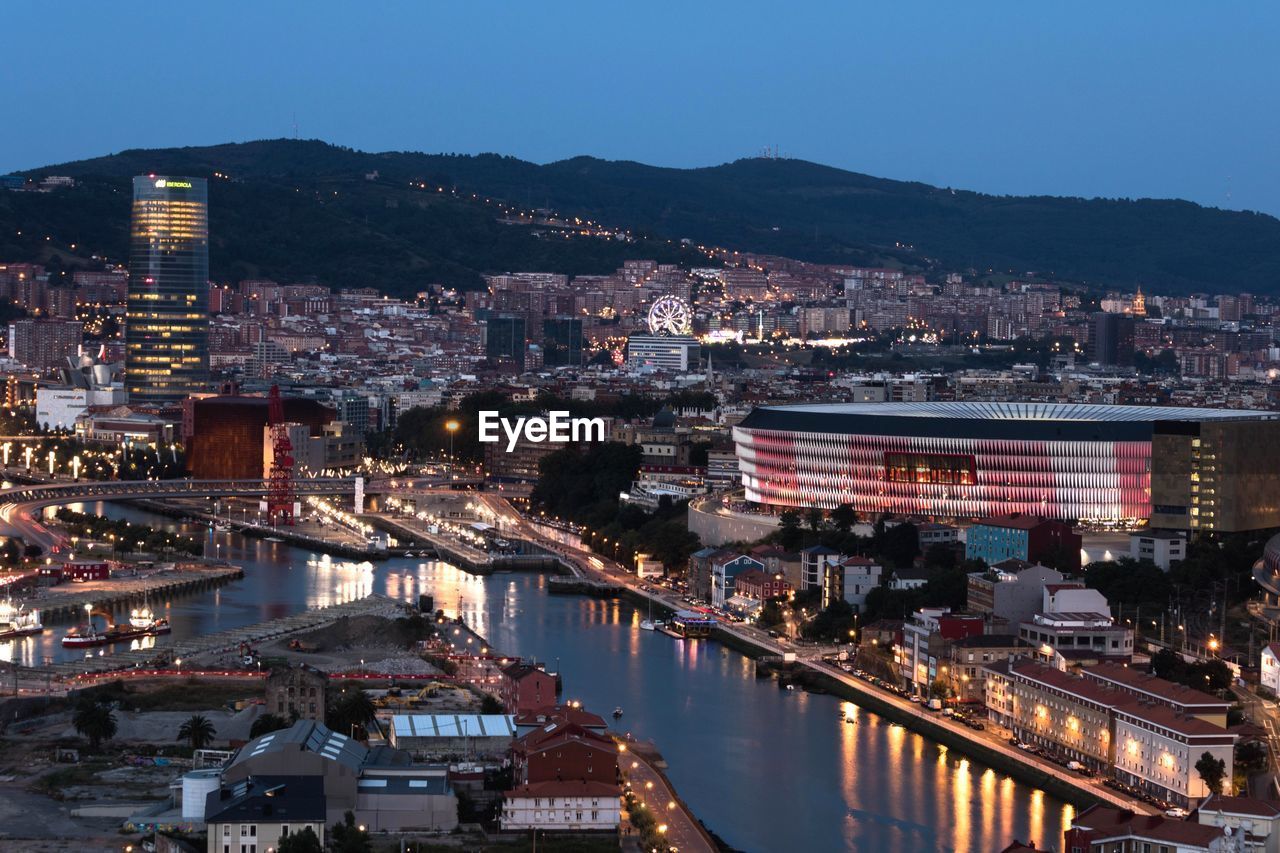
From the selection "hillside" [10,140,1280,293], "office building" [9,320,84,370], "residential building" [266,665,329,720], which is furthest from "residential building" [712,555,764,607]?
"hillside" [10,140,1280,293]

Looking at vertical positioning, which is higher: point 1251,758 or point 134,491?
point 134,491

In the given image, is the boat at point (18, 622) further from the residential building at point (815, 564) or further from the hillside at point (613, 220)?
the hillside at point (613, 220)

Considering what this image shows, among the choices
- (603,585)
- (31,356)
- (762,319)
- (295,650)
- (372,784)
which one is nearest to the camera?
(372,784)

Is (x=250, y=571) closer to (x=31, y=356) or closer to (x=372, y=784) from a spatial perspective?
(x=372, y=784)

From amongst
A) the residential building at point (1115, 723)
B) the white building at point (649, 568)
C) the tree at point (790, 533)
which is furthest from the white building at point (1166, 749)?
the white building at point (649, 568)

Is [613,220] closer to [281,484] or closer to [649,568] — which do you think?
[281,484]

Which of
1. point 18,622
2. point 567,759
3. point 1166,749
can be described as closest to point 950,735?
point 1166,749

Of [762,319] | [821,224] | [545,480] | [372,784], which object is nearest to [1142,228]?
[821,224]
